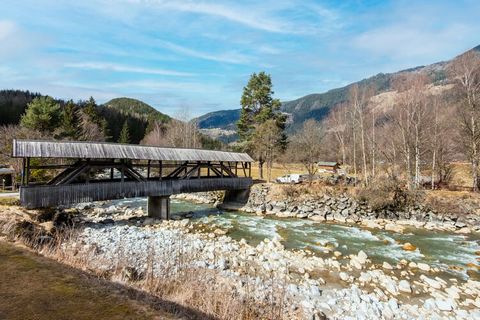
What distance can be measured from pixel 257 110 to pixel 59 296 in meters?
31.5

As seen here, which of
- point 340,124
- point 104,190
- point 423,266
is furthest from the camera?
point 340,124

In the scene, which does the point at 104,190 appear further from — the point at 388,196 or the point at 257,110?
the point at 257,110

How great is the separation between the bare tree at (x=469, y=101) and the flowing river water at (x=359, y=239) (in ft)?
24.9

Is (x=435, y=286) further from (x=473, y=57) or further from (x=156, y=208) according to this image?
(x=473, y=57)

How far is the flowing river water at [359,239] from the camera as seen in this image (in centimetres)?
1258

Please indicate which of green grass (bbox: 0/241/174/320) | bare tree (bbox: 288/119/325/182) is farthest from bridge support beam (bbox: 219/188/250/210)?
green grass (bbox: 0/241/174/320)

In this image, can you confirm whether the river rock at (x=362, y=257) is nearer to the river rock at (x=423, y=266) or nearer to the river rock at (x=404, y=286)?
the river rock at (x=423, y=266)

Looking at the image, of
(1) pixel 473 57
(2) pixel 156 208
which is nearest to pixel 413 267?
(2) pixel 156 208

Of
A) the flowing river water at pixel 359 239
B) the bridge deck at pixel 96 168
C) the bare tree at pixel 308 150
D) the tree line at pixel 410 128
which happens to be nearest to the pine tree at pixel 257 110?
the tree line at pixel 410 128

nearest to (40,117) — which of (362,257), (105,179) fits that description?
(105,179)

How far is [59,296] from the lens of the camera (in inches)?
181

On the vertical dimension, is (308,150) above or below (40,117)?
below

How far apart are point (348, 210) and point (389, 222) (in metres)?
2.78

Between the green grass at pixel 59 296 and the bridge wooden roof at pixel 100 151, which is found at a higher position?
the bridge wooden roof at pixel 100 151
